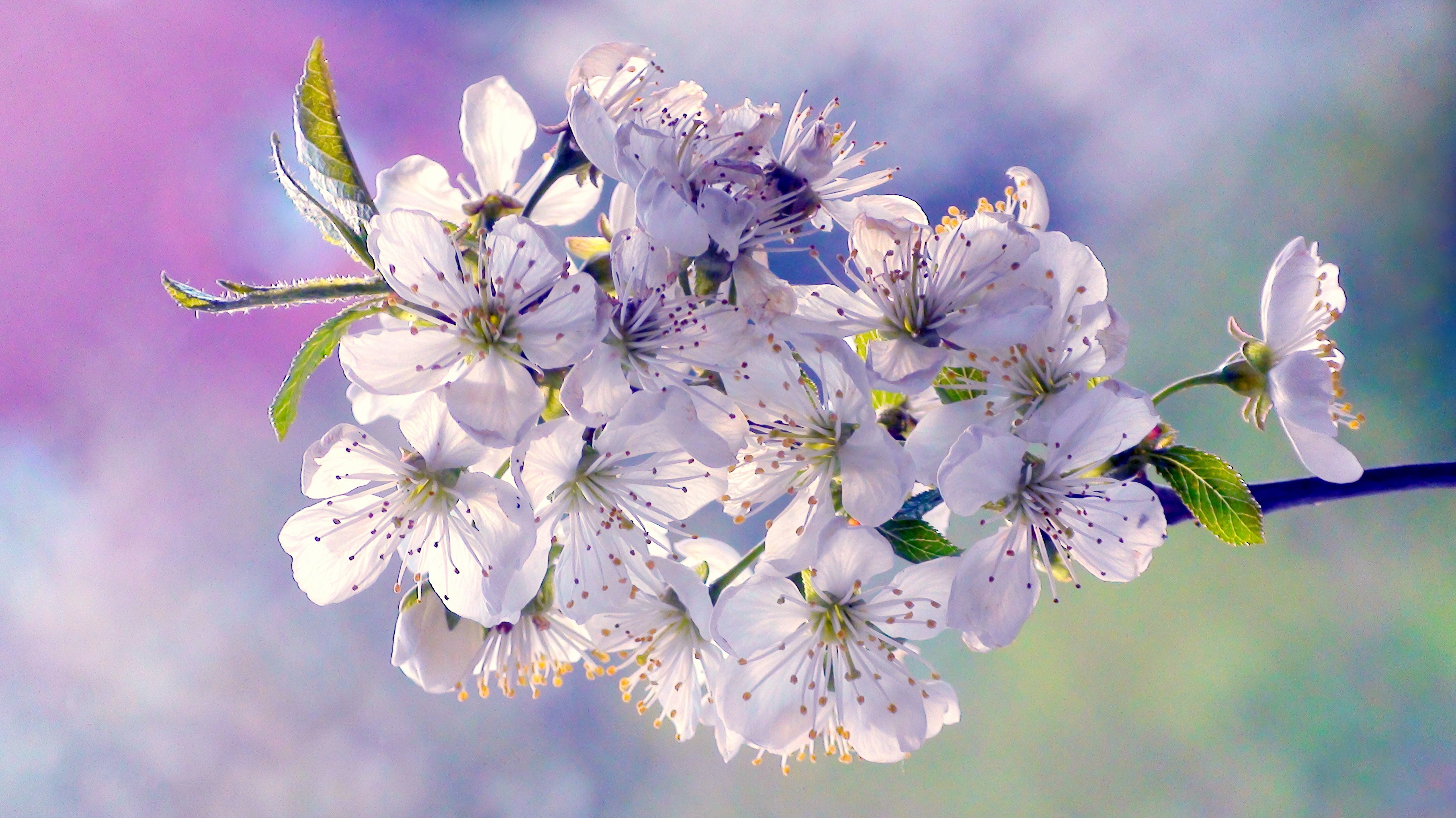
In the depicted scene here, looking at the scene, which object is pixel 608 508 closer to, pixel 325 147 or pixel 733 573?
pixel 733 573

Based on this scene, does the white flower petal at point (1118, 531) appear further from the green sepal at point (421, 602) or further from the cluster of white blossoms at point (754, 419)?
the green sepal at point (421, 602)

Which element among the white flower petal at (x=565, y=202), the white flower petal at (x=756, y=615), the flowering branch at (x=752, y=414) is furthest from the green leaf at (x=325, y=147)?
the white flower petal at (x=756, y=615)

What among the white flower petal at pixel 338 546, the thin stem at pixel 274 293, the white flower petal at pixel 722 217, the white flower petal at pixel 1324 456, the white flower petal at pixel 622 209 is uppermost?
the white flower petal at pixel 722 217

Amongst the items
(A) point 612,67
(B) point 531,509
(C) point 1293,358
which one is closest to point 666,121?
(A) point 612,67

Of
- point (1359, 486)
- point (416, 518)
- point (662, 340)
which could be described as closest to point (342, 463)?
point (416, 518)

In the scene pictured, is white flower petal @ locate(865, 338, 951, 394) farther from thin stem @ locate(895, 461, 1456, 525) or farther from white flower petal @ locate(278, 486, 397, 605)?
white flower petal @ locate(278, 486, 397, 605)

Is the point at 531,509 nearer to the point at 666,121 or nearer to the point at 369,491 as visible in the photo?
the point at 369,491

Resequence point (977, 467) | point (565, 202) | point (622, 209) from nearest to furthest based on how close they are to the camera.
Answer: point (977, 467)
point (622, 209)
point (565, 202)
